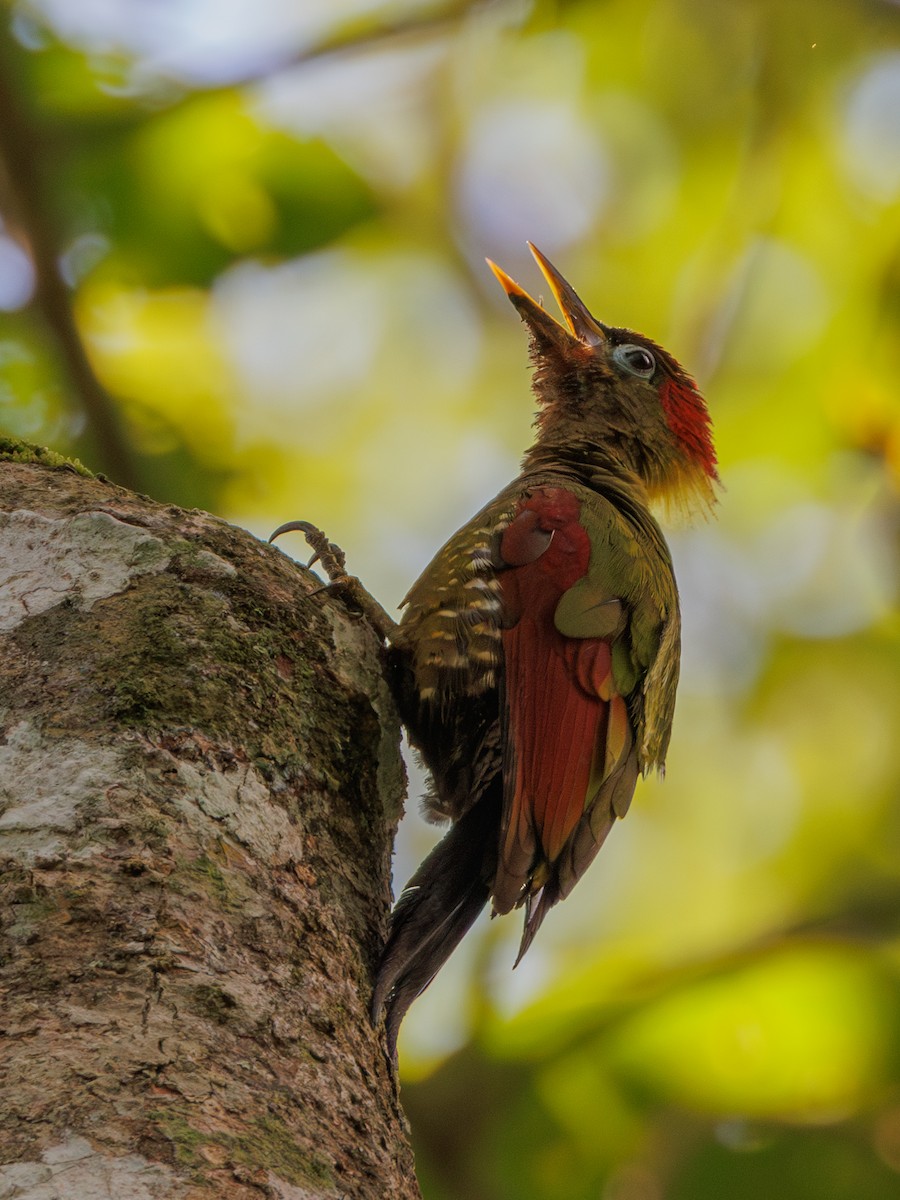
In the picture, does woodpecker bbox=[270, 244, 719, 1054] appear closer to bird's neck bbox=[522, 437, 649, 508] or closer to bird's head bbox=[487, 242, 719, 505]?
bird's neck bbox=[522, 437, 649, 508]

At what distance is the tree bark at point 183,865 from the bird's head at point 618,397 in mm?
1908

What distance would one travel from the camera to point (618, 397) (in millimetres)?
4453

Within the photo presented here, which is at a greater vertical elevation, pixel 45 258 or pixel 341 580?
pixel 45 258

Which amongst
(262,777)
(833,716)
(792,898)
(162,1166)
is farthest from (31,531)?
(833,716)

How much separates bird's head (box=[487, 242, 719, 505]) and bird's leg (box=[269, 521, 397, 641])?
1038 millimetres

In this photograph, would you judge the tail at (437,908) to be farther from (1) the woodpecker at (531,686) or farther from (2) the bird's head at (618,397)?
(2) the bird's head at (618,397)

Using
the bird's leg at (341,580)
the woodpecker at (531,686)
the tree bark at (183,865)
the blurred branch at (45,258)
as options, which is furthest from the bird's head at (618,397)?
the tree bark at (183,865)

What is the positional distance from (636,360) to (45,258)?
1.98 metres

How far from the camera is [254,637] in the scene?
244 centimetres

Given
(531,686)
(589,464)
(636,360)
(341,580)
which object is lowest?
(531,686)

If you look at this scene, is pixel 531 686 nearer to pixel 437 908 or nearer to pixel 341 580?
pixel 341 580

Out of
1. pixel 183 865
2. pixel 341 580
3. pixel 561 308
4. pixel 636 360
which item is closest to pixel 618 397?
→ pixel 636 360

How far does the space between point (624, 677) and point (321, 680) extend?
94 cm

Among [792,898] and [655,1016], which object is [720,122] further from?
[655,1016]
